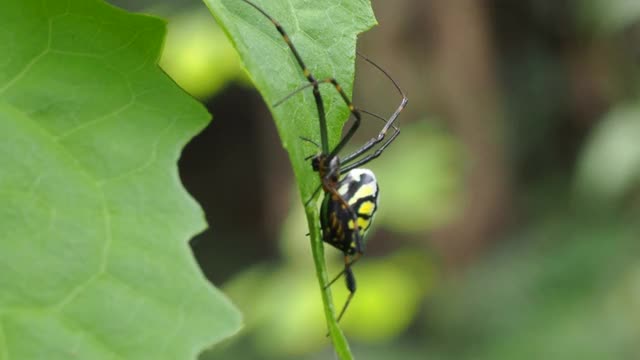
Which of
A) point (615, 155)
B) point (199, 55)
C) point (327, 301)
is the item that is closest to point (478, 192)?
point (615, 155)

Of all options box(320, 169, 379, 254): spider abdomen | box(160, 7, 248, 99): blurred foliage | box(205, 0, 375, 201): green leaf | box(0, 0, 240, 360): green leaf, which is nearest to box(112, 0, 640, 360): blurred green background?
box(160, 7, 248, 99): blurred foliage

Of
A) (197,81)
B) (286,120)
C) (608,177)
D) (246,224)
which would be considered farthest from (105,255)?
(246,224)

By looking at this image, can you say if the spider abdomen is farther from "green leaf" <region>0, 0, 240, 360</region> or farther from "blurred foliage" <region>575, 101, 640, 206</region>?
"blurred foliage" <region>575, 101, 640, 206</region>

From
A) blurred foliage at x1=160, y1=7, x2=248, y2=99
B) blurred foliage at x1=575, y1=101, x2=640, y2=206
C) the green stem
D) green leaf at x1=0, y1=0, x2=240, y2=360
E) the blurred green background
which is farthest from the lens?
blurred foliage at x1=575, y1=101, x2=640, y2=206

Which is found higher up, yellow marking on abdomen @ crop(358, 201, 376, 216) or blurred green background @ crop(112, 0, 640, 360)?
yellow marking on abdomen @ crop(358, 201, 376, 216)

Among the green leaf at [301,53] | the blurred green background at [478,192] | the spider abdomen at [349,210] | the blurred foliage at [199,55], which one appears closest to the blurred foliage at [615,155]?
the blurred green background at [478,192]

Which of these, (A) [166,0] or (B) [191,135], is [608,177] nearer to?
(A) [166,0]
